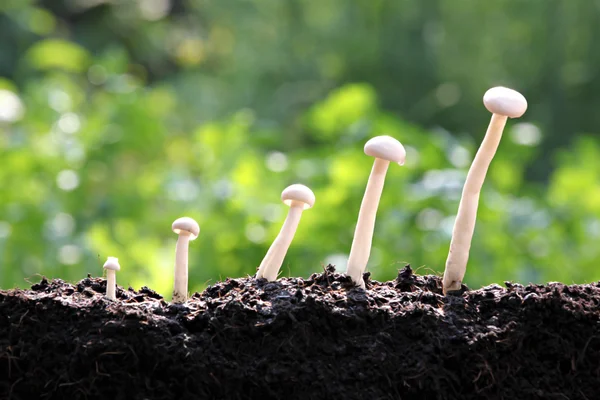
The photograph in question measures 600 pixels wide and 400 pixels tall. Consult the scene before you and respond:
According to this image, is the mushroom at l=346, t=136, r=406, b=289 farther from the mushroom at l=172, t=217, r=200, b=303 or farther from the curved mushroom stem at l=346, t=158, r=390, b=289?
the mushroom at l=172, t=217, r=200, b=303

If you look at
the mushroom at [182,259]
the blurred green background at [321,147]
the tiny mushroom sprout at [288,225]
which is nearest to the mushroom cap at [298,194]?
the tiny mushroom sprout at [288,225]

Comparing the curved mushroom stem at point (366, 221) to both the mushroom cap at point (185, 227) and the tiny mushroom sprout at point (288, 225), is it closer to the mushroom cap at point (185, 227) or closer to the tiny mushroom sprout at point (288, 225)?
the tiny mushroom sprout at point (288, 225)

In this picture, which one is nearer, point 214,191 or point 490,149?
point 490,149

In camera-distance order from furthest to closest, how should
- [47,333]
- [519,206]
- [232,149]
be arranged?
1. [232,149]
2. [519,206]
3. [47,333]

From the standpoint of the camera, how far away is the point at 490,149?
752 millimetres

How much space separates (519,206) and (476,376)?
1743mm

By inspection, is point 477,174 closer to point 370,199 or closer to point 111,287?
point 370,199

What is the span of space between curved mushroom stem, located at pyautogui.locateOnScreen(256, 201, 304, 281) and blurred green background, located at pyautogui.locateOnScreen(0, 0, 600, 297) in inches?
40.7

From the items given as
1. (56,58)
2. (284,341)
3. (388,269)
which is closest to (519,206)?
(388,269)

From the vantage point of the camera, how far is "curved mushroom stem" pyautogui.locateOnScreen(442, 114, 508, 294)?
75 cm

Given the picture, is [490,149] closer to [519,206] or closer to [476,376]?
[476,376]

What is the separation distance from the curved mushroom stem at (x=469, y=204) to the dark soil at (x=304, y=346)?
4 cm

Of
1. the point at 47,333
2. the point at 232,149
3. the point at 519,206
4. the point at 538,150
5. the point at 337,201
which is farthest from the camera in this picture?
the point at 538,150

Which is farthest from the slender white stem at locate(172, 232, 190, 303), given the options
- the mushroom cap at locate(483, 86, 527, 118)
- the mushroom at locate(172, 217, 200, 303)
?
the mushroom cap at locate(483, 86, 527, 118)
